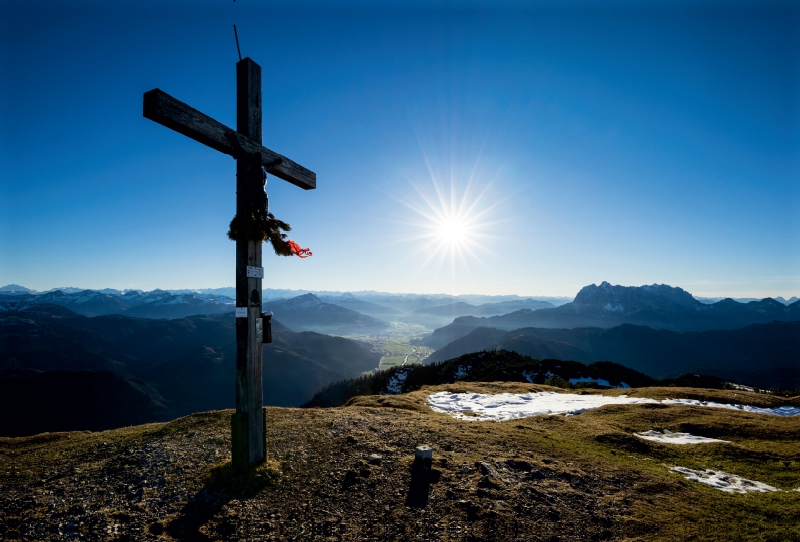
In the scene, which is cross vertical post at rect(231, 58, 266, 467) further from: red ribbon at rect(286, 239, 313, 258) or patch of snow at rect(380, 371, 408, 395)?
patch of snow at rect(380, 371, 408, 395)

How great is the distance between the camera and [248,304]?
7945 millimetres

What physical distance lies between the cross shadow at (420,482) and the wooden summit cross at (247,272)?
3801 millimetres

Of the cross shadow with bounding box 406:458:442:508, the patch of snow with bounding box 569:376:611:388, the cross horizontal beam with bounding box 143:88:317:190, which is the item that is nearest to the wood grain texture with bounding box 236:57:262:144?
the cross horizontal beam with bounding box 143:88:317:190

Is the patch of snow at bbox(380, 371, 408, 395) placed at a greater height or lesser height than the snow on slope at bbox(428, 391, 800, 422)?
lesser

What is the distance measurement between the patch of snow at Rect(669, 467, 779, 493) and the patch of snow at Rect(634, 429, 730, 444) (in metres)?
3.47

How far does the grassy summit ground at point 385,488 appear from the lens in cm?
616

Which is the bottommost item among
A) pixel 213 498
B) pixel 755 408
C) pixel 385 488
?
pixel 755 408

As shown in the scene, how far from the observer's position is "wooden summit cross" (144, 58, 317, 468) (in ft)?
25.7

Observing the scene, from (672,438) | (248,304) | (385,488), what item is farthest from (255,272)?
(672,438)

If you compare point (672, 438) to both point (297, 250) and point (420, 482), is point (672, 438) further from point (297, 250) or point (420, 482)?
point (297, 250)

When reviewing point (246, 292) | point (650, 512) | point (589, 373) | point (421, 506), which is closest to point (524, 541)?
point (421, 506)

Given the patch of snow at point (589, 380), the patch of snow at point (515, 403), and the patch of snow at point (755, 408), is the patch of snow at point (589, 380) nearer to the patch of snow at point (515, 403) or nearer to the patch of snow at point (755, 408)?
the patch of snow at point (515, 403)

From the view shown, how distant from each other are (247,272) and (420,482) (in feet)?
20.9

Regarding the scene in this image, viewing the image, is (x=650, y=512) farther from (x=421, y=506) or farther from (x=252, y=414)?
(x=252, y=414)
